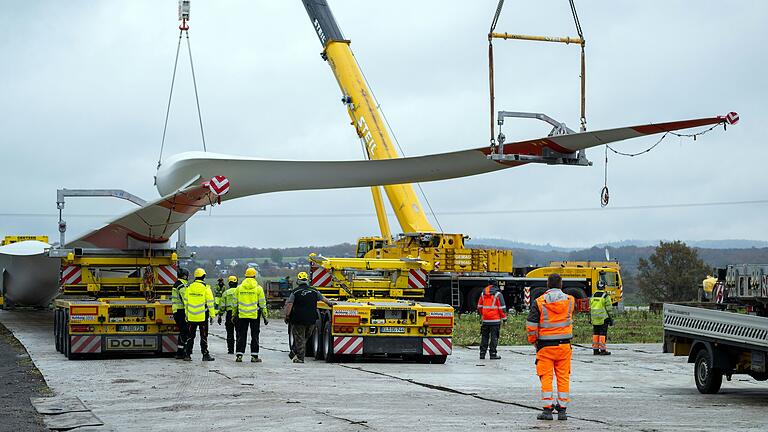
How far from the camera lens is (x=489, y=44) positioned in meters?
16.6

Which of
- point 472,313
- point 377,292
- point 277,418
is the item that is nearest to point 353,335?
point 377,292

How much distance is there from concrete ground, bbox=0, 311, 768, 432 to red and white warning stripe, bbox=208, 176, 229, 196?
3034 mm

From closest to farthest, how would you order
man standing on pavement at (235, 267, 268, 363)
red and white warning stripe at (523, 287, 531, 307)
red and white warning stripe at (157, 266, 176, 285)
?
man standing on pavement at (235, 267, 268, 363) → red and white warning stripe at (157, 266, 176, 285) → red and white warning stripe at (523, 287, 531, 307)

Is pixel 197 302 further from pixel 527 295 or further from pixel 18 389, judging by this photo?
pixel 527 295

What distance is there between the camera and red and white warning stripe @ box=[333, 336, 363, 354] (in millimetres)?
19078

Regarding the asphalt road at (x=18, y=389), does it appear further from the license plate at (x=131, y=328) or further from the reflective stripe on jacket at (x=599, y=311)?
the reflective stripe on jacket at (x=599, y=311)

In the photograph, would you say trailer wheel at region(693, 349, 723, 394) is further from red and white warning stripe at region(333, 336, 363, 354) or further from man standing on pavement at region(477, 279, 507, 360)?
red and white warning stripe at region(333, 336, 363, 354)

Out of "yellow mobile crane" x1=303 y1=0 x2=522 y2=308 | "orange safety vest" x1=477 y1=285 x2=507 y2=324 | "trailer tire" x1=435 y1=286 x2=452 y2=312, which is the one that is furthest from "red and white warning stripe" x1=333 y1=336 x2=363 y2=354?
"trailer tire" x1=435 y1=286 x2=452 y2=312

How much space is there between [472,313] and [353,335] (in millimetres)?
19915

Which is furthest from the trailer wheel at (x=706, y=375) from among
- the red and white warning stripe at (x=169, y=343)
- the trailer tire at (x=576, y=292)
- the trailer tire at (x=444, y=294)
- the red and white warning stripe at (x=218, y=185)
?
the trailer tire at (x=576, y=292)

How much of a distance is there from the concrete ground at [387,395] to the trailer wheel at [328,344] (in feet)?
1.02

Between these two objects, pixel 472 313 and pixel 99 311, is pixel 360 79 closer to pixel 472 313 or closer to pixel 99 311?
pixel 472 313

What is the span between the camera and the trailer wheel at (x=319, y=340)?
65.4 ft

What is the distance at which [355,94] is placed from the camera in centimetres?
3434
